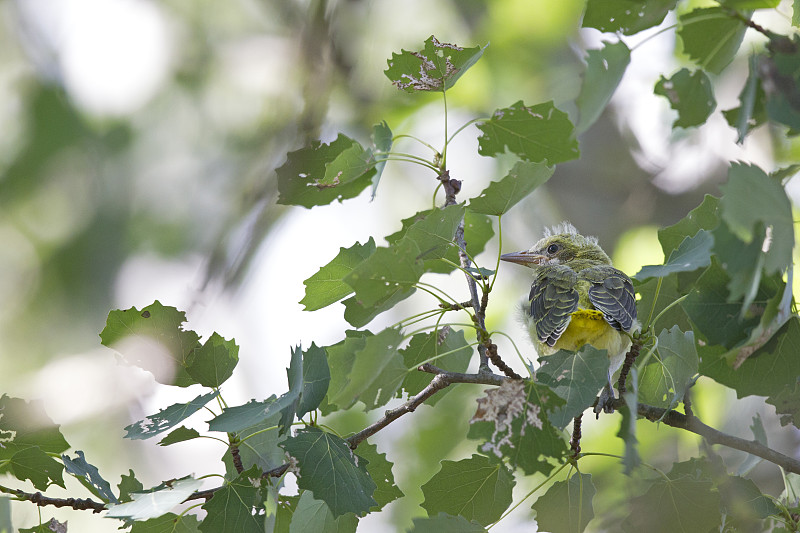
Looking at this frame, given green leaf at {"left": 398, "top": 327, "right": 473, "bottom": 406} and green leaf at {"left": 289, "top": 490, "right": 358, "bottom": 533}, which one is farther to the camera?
green leaf at {"left": 398, "top": 327, "right": 473, "bottom": 406}

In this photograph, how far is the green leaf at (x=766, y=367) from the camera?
1.20 m

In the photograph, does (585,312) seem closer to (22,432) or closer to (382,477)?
(382,477)

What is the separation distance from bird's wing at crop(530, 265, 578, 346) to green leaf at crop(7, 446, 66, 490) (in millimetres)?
1109

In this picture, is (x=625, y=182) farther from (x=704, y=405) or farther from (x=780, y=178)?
(x=780, y=178)

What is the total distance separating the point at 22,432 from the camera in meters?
1.50

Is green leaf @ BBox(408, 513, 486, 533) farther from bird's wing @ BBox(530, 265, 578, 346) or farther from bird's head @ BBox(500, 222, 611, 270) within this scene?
bird's head @ BBox(500, 222, 611, 270)

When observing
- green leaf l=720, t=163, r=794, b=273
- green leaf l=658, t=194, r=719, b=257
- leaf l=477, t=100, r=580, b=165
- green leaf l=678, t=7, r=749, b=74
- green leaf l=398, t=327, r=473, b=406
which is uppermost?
leaf l=477, t=100, r=580, b=165

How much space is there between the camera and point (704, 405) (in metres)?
3.68

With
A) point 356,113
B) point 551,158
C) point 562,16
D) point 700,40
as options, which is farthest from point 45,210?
point 700,40

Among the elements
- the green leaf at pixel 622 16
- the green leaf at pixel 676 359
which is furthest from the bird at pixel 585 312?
the green leaf at pixel 622 16

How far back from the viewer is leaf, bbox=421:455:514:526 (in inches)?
58.8

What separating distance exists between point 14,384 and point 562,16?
4.48 metres

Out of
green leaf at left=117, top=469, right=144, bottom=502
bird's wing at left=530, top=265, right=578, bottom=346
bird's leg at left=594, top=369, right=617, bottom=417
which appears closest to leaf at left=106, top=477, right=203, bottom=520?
green leaf at left=117, top=469, right=144, bottom=502

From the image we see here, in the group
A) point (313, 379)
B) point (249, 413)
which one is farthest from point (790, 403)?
point (249, 413)
